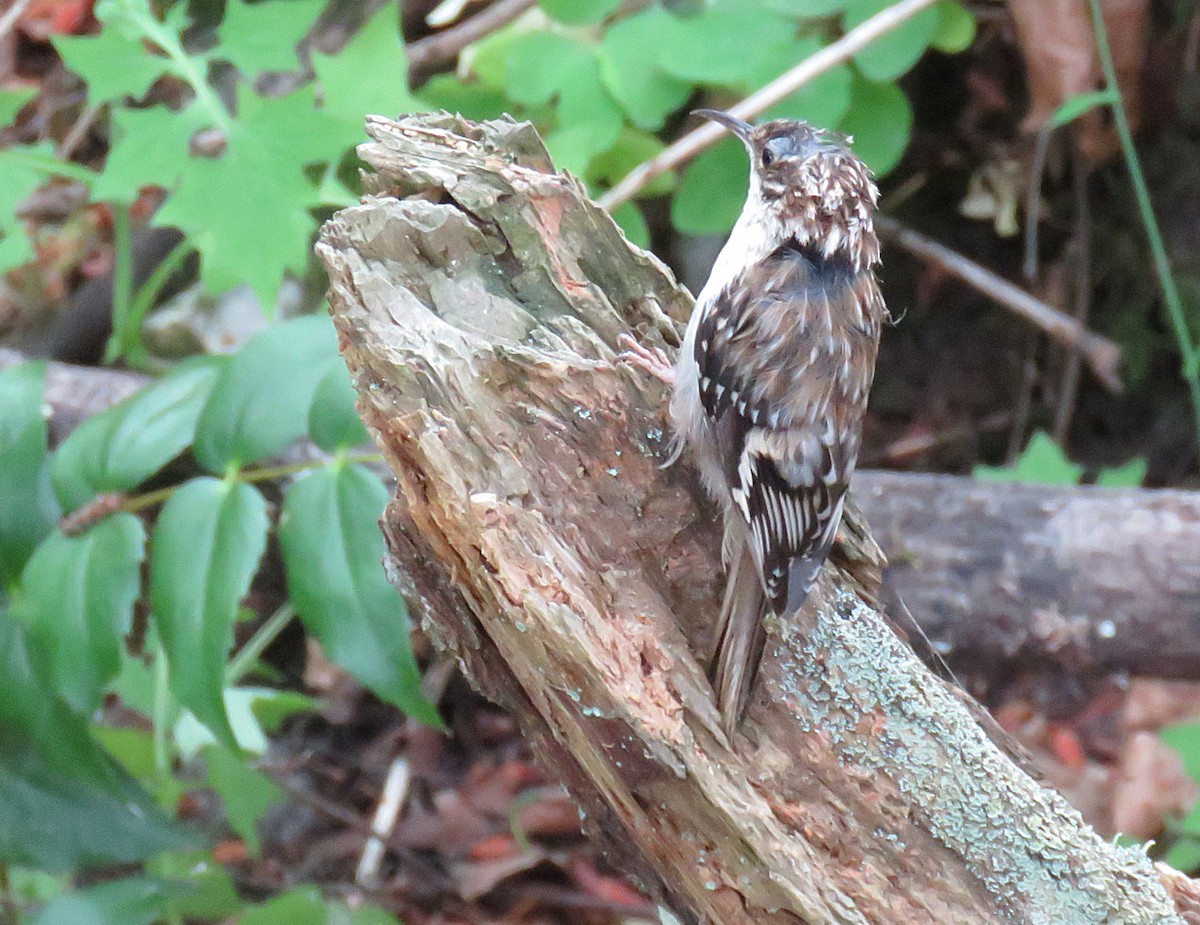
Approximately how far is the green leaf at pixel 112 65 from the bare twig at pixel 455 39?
64.2 inches

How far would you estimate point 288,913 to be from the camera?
265 cm

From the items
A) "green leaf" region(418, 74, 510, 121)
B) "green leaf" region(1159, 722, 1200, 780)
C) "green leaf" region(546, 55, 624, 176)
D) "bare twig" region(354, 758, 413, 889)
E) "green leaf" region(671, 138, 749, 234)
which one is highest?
"green leaf" region(546, 55, 624, 176)

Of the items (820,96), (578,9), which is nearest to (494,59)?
(578,9)

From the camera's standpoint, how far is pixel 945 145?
16.3ft

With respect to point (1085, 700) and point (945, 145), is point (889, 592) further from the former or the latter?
point (945, 145)

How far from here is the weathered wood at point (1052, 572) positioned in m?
3.18

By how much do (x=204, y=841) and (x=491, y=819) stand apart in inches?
46.7

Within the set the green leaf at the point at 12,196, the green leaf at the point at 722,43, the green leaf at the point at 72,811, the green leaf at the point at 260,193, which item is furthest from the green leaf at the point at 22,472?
the green leaf at the point at 722,43

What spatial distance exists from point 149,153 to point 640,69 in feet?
4.76

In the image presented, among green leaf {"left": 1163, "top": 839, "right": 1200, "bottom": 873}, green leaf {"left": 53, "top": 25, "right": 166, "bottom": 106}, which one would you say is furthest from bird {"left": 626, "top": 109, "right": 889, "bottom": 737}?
green leaf {"left": 1163, "top": 839, "right": 1200, "bottom": 873}

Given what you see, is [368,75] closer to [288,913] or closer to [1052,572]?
[288,913]

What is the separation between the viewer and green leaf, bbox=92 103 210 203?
301 cm

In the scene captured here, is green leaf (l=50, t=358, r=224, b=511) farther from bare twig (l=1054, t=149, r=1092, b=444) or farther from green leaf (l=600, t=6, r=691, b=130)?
bare twig (l=1054, t=149, r=1092, b=444)

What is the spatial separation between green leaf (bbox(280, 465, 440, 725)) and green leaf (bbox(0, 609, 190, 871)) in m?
0.69
